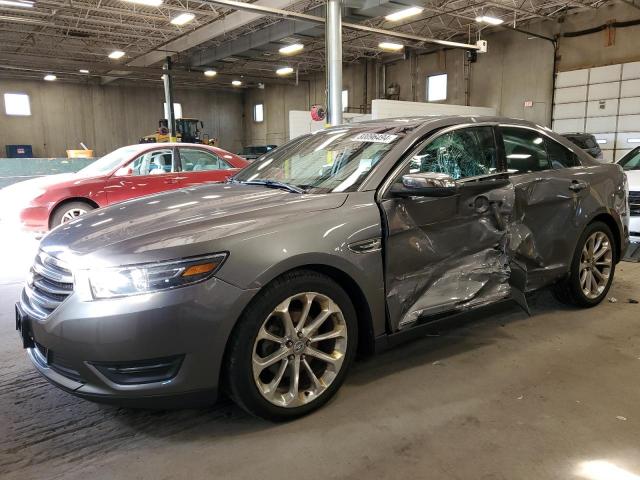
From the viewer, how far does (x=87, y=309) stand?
6.48 feet

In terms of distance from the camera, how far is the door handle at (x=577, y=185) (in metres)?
3.55

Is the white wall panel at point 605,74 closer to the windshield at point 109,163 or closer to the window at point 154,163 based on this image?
the window at point 154,163

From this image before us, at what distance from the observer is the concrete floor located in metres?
2.02

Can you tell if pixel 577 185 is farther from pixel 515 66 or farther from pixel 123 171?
pixel 515 66

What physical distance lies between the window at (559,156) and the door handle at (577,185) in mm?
145

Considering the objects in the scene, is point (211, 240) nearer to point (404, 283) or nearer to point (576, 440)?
point (404, 283)

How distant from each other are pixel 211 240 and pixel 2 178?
33.6 feet

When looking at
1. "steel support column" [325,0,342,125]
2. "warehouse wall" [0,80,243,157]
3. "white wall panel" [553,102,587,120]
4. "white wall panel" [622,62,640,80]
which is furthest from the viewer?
"warehouse wall" [0,80,243,157]

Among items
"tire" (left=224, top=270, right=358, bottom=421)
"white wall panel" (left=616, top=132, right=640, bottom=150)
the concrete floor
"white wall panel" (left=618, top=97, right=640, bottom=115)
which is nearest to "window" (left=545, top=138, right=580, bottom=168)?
the concrete floor

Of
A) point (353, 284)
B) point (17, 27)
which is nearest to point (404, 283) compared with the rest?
point (353, 284)

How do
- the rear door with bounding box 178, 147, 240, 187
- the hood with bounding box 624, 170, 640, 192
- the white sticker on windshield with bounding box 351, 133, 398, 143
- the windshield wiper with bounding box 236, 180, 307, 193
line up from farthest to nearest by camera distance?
the rear door with bounding box 178, 147, 240, 187 < the hood with bounding box 624, 170, 640, 192 < the white sticker on windshield with bounding box 351, 133, 398, 143 < the windshield wiper with bounding box 236, 180, 307, 193

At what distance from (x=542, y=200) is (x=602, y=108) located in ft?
43.0

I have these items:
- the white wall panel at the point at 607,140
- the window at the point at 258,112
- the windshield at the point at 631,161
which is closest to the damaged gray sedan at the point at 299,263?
the windshield at the point at 631,161

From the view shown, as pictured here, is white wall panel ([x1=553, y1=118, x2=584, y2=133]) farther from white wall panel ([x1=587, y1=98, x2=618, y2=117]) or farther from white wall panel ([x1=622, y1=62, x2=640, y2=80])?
white wall panel ([x1=622, y1=62, x2=640, y2=80])
